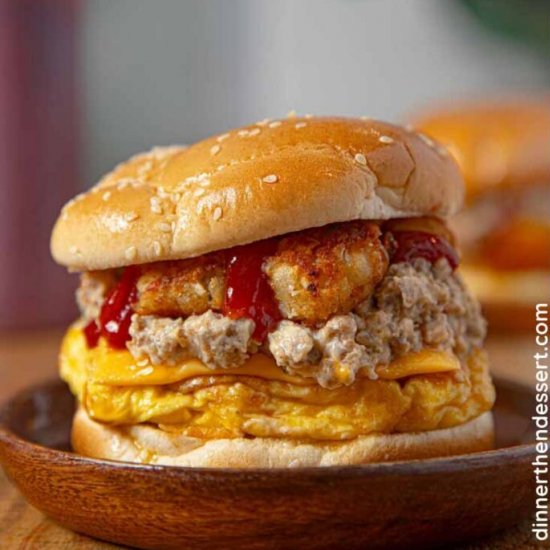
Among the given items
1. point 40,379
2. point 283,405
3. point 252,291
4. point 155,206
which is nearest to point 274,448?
point 283,405

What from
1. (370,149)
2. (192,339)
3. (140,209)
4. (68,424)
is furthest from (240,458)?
(68,424)

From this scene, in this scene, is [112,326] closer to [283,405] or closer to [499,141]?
[283,405]

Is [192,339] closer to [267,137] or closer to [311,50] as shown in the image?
[267,137]

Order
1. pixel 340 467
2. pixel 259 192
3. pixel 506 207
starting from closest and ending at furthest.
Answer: pixel 340 467, pixel 259 192, pixel 506 207

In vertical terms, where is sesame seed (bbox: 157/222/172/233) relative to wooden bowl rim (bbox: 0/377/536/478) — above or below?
above

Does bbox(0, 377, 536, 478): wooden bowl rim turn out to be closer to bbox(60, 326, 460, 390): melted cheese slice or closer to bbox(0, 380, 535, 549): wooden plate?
bbox(0, 380, 535, 549): wooden plate

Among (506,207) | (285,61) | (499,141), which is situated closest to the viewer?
(506,207)

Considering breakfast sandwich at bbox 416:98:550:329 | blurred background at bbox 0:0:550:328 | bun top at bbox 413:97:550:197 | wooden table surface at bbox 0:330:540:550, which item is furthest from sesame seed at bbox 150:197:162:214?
blurred background at bbox 0:0:550:328
